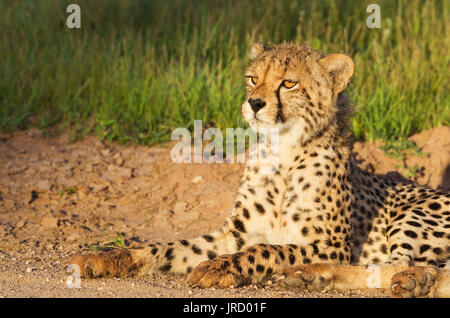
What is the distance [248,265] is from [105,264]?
0.68 m

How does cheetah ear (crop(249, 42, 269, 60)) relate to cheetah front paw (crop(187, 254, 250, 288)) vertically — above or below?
above

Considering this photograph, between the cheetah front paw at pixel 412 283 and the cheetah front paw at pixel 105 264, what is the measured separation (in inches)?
49.0

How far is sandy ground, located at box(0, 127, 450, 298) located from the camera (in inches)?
168

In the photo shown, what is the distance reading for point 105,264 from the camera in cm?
335

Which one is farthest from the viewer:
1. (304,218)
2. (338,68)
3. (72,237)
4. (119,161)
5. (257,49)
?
(119,161)

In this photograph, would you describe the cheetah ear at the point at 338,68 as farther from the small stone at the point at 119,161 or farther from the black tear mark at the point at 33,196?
the black tear mark at the point at 33,196

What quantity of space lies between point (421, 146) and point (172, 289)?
2.88m

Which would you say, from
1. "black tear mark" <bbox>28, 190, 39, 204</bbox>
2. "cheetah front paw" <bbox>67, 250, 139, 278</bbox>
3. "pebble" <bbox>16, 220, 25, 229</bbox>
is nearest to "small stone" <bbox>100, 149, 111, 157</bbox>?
"black tear mark" <bbox>28, 190, 39, 204</bbox>

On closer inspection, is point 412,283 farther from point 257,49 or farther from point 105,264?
point 257,49

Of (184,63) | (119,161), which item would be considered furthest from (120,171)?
(184,63)

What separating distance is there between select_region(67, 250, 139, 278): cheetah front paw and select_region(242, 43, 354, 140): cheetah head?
904 millimetres

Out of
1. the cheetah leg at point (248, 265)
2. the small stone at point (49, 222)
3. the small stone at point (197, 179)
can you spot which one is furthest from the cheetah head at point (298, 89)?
the small stone at point (49, 222)

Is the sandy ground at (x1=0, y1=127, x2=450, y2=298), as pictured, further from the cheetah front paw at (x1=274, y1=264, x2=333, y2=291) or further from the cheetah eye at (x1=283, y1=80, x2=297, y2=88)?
the cheetah eye at (x1=283, y1=80, x2=297, y2=88)

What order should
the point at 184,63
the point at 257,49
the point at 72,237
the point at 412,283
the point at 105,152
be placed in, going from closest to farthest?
1. the point at 412,283
2. the point at 257,49
3. the point at 72,237
4. the point at 105,152
5. the point at 184,63
